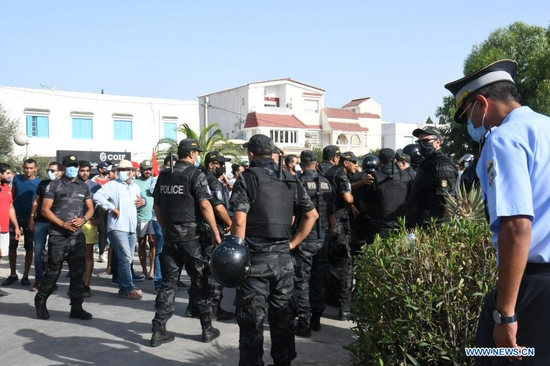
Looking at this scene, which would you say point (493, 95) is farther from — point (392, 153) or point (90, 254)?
point (90, 254)

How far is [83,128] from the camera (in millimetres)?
40500

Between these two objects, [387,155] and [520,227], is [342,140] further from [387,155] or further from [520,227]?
[520,227]

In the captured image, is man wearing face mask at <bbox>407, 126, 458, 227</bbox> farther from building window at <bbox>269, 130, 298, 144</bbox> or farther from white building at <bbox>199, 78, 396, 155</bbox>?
building window at <bbox>269, 130, 298, 144</bbox>

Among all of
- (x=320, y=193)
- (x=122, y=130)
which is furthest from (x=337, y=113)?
(x=320, y=193)

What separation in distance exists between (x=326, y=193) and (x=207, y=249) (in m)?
1.65

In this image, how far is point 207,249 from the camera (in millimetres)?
6887

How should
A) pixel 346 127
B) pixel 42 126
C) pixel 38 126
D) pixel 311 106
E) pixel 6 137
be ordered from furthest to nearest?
1. pixel 311 106
2. pixel 346 127
3. pixel 42 126
4. pixel 38 126
5. pixel 6 137

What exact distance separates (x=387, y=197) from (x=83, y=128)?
36.8 m

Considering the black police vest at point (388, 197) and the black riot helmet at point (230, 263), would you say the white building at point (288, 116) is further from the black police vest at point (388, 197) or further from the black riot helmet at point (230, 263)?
the black riot helmet at point (230, 263)

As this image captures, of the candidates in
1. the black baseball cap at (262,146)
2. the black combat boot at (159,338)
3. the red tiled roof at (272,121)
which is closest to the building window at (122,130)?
the red tiled roof at (272,121)

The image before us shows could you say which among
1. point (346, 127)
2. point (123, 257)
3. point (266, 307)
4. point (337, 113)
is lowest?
point (123, 257)

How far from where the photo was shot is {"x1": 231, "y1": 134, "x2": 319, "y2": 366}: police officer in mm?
4797

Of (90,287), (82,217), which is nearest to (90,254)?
(90,287)

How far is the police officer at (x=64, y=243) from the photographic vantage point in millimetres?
7141
